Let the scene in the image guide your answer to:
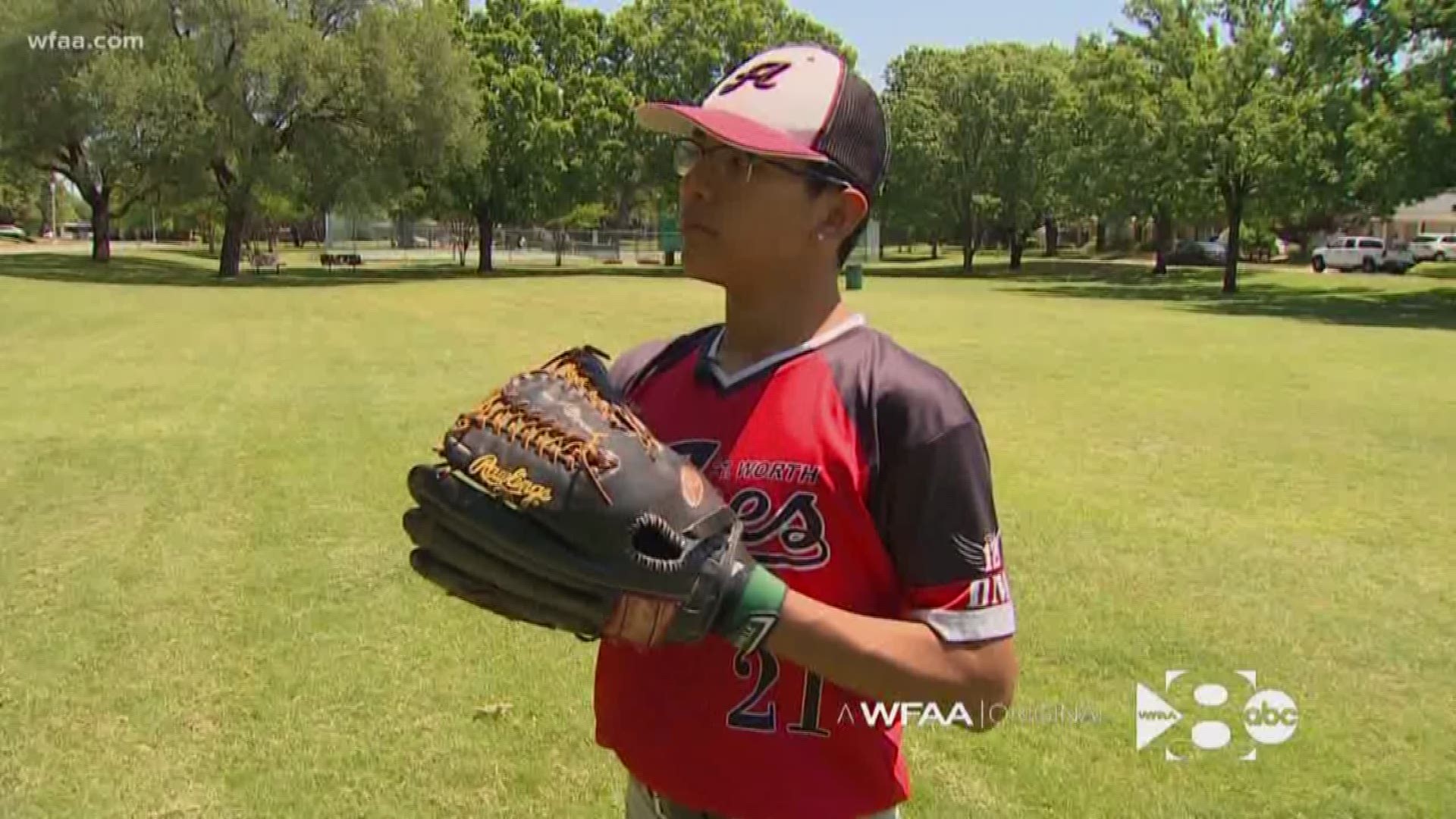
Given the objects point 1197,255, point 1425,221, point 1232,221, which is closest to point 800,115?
point 1232,221

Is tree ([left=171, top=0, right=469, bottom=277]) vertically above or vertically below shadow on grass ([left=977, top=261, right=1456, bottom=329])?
above

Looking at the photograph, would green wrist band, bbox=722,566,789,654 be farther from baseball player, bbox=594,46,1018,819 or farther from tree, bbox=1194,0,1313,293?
tree, bbox=1194,0,1313,293

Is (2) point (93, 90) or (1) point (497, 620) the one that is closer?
(1) point (497, 620)

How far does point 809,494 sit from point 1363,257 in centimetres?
6193

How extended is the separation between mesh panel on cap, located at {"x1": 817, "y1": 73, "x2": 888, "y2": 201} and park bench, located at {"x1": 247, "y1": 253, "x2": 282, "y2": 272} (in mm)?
50401

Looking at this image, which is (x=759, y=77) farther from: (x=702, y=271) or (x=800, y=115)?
(x=702, y=271)

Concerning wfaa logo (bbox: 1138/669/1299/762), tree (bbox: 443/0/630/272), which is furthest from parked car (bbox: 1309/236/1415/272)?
wfaa logo (bbox: 1138/669/1299/762)

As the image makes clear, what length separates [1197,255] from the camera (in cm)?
6062

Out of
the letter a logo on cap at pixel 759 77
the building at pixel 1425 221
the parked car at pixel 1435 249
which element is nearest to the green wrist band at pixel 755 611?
the letter a logo on cap at pixel 759 77

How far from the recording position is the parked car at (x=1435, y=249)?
5812 cm

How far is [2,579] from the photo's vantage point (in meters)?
6.20

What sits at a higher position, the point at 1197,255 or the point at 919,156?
the point at 919,156

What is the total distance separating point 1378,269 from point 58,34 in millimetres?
56881

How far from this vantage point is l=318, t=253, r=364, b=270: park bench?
53.7 m
